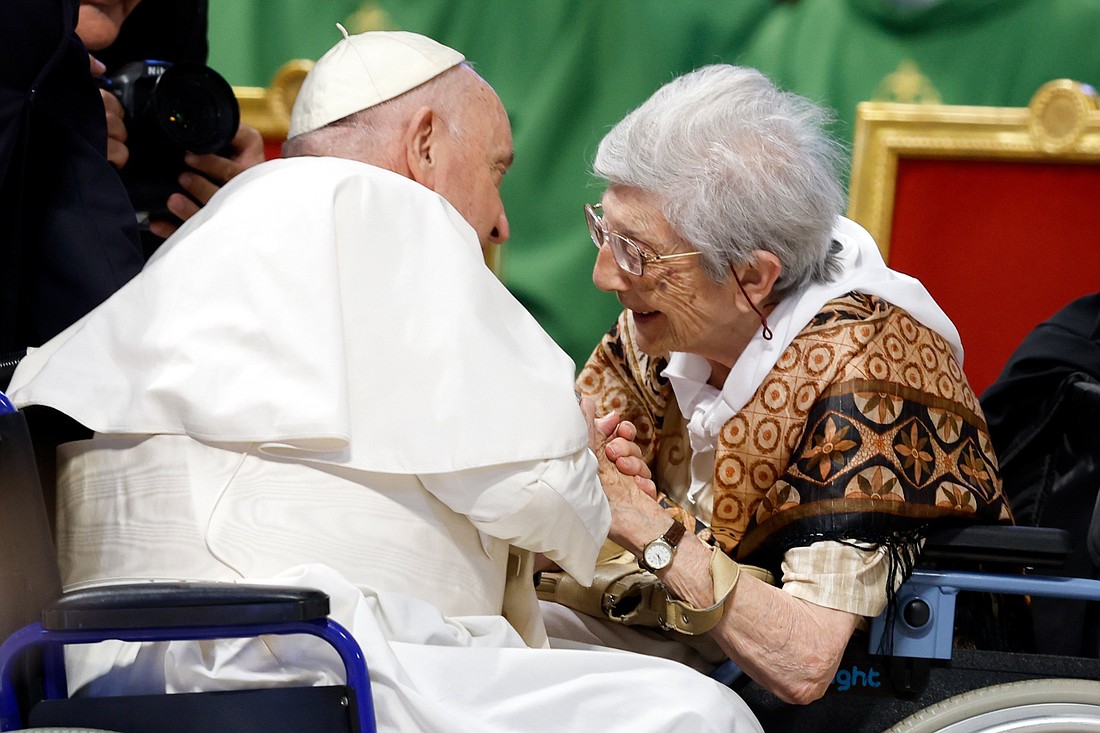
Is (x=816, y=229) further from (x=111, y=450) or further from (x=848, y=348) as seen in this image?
(x=111, y=450)

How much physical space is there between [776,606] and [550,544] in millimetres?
497

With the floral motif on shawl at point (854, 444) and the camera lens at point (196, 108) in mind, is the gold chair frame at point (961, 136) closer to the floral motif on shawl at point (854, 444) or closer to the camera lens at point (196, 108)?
the floral motif on shawl at point (854, 444)

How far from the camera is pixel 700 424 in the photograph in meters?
2.35

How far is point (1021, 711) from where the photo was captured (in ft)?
6.49

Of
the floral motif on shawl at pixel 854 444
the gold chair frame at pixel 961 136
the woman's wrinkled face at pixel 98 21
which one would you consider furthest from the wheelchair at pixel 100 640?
the gold chair frame at pixel 961 136

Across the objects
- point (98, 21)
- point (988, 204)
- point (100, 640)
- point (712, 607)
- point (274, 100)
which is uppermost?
point (98, 21)

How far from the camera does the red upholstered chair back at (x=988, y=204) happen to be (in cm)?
363

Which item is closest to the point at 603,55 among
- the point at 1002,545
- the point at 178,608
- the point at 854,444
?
the point at 854,444

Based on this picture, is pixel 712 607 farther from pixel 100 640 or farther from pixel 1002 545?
→ pixel 100 640

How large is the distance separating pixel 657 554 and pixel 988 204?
223 centimetres

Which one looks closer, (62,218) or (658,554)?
(658,554)

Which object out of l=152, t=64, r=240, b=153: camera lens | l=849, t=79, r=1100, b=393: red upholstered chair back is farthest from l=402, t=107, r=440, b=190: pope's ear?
l=849, t=79, r=1100, b=393: red upholstered chair back

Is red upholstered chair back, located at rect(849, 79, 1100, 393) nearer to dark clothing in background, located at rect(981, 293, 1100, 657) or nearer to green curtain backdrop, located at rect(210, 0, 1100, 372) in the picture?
green curtain backdrop, located at rect(210, 0, 1100, 372)

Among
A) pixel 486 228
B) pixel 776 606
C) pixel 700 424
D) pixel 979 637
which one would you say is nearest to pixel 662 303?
pixel 700 424
